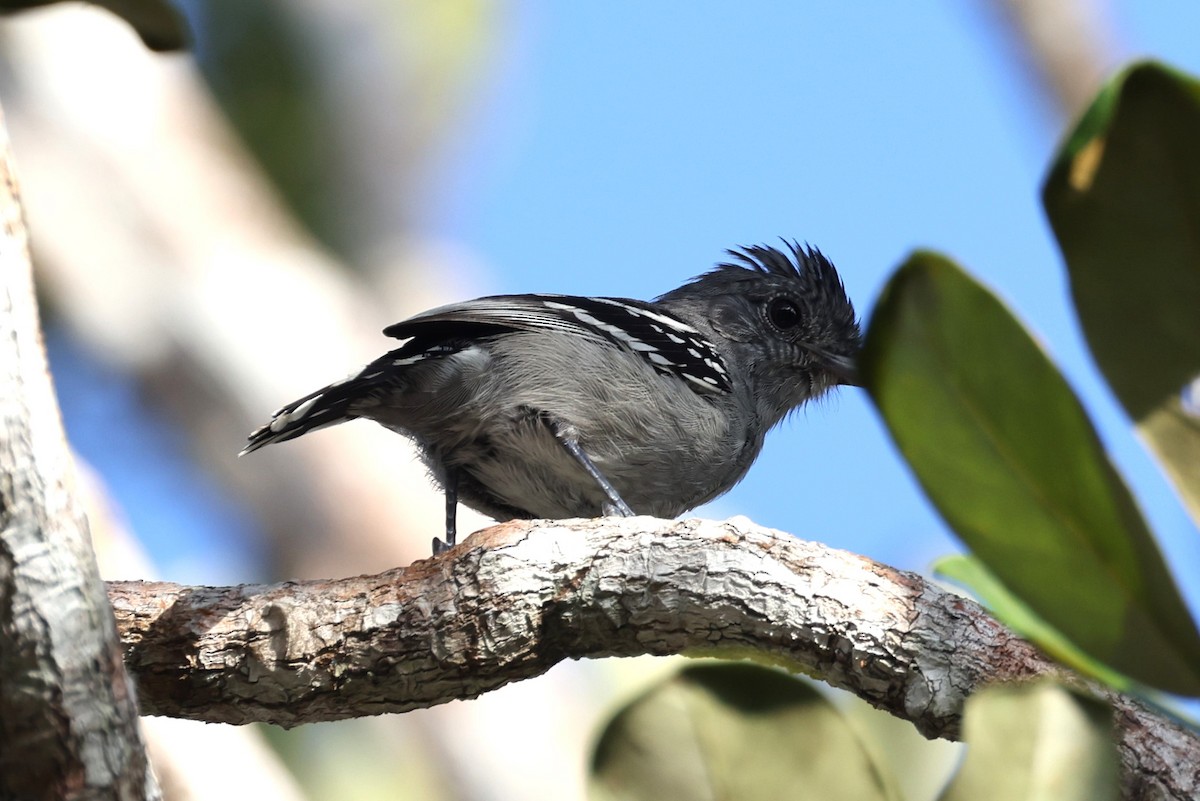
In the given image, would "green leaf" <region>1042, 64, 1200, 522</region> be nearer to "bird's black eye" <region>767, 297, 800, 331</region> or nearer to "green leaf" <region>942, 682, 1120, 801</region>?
"green leaf" <region>942, 682, 1120, 801</region>

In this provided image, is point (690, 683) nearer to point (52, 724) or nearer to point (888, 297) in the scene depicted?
point (888, 297)

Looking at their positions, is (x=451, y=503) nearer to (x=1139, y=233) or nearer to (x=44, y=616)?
(x=44, y=616)

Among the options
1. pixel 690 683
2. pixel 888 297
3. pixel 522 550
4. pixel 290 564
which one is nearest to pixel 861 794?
pixel 690 683

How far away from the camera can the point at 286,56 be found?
1102 cm

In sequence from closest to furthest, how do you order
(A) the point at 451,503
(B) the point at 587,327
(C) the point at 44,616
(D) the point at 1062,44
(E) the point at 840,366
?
(C) the point at 44,616 → (A) the point at 451,503 → (B) the point at 587,327 → (E) the point at 840,366 → (D) the point at 1062,44

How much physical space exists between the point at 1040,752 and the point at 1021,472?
0.36m

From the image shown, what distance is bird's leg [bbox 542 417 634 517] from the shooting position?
489 cm

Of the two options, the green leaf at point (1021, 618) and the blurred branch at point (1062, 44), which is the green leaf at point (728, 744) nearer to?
the green leaf at point (1021, 618)

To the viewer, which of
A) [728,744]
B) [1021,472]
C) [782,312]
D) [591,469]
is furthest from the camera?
[782,312]

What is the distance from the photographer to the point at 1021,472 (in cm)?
170

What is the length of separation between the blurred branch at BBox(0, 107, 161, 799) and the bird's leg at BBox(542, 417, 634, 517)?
9.29ft

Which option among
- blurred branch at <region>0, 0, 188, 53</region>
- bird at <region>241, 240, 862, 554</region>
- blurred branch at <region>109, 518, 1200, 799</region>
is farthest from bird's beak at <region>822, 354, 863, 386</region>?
blurred branch at <region>0, 0, 188, 53</region>

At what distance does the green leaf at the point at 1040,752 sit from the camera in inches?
64.4

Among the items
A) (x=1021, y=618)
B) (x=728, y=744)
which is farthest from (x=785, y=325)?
(x=728, y=744)
